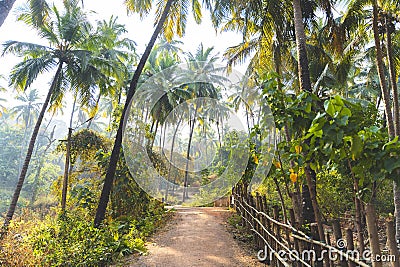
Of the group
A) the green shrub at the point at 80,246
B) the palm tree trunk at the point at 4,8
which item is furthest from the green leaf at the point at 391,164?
the palm tree trunk at the point at 4,8

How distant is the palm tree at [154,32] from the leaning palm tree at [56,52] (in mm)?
2623

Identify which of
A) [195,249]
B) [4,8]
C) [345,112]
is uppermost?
[4,8]

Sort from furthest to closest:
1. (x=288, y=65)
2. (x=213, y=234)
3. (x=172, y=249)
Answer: (x=288, y=65), (x=213, y=234), (x=172, y=249)

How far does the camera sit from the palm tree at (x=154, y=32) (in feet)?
23.0

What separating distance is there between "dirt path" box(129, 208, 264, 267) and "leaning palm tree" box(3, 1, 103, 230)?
215 inches

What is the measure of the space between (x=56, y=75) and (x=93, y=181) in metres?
3.66

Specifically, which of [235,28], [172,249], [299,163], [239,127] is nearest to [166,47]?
[235,28]

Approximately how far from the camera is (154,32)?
7.75m

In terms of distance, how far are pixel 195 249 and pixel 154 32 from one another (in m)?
5.03

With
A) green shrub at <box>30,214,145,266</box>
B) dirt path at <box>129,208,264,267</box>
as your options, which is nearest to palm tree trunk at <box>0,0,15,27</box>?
green shrub at <box>30,214,145,266</box>

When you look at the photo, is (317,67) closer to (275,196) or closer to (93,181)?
(275,196)

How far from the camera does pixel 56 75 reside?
10.2 m

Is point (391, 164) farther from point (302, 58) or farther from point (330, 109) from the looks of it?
point (302, 58)

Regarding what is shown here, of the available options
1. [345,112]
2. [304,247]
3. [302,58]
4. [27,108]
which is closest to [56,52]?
[302,58]
